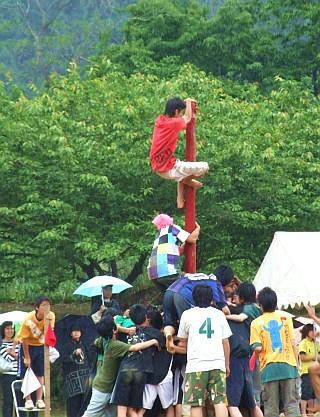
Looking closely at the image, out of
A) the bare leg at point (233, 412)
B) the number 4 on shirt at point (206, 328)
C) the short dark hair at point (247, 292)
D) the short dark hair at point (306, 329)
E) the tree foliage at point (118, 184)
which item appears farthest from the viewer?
the tree foliage at point (118, 184)

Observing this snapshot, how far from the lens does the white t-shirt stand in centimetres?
1197

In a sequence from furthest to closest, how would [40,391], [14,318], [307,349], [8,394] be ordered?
[14,318] < [307,349] < [8,394] < [40,391]

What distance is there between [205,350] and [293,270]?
5830mm

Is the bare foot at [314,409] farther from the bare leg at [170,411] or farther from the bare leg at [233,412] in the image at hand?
the bare leg at [233,412]

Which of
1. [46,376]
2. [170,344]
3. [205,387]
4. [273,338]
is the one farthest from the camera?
[46,376]

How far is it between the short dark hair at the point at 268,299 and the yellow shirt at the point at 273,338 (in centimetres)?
9

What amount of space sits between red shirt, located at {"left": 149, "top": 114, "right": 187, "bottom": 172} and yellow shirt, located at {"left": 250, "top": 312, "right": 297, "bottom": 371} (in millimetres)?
1894

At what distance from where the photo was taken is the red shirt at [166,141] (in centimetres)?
1265

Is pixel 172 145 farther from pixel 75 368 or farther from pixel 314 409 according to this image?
pixel 314 409

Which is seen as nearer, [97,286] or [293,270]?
[293,270]

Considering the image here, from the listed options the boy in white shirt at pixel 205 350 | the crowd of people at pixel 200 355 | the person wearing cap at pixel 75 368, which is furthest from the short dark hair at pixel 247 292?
the person wearing cap at pixel 75 368

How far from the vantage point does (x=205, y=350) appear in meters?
12.0

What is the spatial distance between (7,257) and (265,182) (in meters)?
5.10

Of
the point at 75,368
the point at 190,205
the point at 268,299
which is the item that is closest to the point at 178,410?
the point at 268,299
